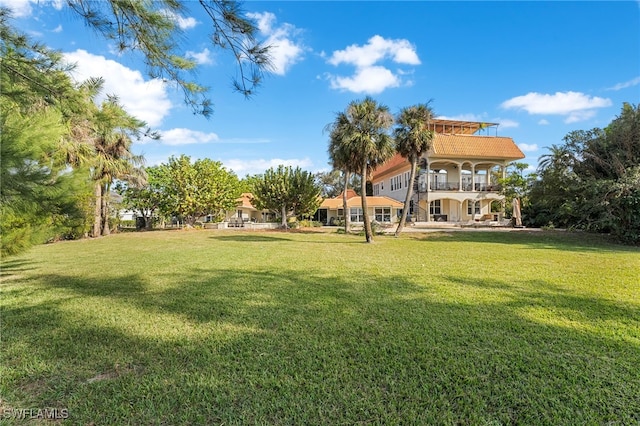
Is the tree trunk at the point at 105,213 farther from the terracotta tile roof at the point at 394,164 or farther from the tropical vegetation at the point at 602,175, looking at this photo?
the tropical vegetation at the point at 602,175

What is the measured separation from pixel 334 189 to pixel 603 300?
47651 mm

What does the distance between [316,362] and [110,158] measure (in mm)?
22118

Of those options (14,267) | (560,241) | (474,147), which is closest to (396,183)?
(474,147)

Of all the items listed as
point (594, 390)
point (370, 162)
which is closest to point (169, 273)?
point (594, 390)

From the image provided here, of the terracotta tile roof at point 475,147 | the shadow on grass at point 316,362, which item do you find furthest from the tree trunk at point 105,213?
the terracotta tile roof at point 475,147

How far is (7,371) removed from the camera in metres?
3.01

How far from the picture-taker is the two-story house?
3005cm

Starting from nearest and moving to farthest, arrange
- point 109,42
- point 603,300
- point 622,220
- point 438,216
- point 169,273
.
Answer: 1. point 109,42
2. point 603,300
3. point 169,273
4. point 622,220
5. point 438,216

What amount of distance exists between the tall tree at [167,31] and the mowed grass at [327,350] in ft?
9.18

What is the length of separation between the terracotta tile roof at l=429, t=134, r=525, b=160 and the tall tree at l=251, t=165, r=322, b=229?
12.1m

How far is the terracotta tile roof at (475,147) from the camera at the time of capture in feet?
96.5

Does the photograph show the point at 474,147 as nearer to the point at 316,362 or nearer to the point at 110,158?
the point at 110,158

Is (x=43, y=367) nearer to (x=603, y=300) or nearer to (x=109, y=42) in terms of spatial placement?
(x=109, y=42)

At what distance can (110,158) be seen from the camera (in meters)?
20.2
